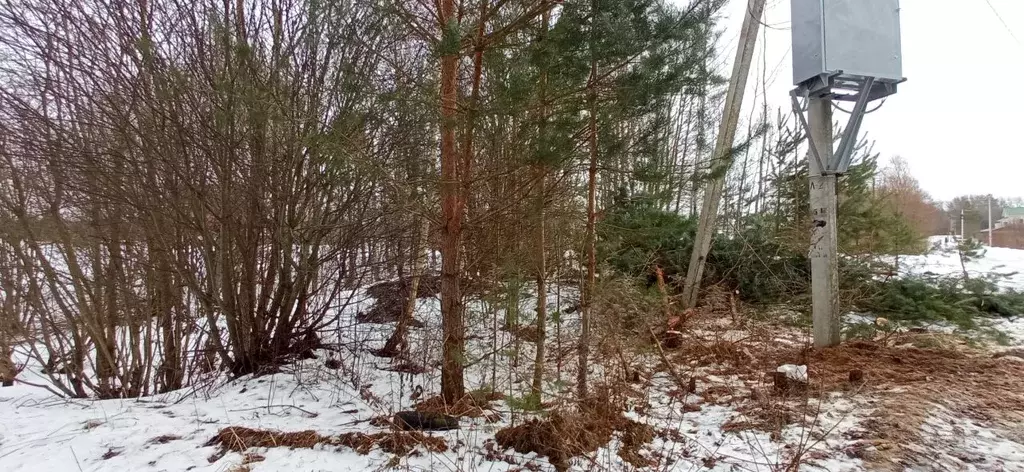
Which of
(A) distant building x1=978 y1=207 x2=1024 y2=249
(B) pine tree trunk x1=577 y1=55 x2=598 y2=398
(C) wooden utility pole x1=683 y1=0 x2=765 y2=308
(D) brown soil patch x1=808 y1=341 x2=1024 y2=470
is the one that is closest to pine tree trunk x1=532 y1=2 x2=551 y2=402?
(B) pine tree trunk x1=577 y1=55 x2=598 y2=398

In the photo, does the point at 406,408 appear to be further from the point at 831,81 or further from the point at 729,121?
the point at 729,121

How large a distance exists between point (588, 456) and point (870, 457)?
5.47 feet

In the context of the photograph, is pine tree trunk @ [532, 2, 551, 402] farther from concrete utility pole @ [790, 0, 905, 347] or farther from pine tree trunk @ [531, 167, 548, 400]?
concrete utility pole @ [790, 0, 905, 347]

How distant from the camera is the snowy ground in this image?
299 centimetres

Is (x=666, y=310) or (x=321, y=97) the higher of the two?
(x=321, y=97)

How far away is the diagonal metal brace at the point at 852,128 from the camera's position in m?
4.62

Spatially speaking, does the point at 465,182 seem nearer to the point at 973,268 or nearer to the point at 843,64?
the point at 843,64

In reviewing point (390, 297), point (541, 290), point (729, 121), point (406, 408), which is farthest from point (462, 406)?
point (729, 121)

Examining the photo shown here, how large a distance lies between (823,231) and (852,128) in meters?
1.03

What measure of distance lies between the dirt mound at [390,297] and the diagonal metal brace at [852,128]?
4804 mm

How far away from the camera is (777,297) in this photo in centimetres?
753

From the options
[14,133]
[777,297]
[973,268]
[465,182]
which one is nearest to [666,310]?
[777,297]

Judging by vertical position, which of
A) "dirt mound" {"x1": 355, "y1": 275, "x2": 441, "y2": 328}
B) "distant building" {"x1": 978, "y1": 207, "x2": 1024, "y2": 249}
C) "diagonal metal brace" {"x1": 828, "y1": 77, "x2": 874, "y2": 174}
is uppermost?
"diagonal metal brace" {"x1": 828, "y1": 77, "x2": 874, "y2": 174}

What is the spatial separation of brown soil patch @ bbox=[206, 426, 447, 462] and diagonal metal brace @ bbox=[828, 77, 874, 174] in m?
4.56
